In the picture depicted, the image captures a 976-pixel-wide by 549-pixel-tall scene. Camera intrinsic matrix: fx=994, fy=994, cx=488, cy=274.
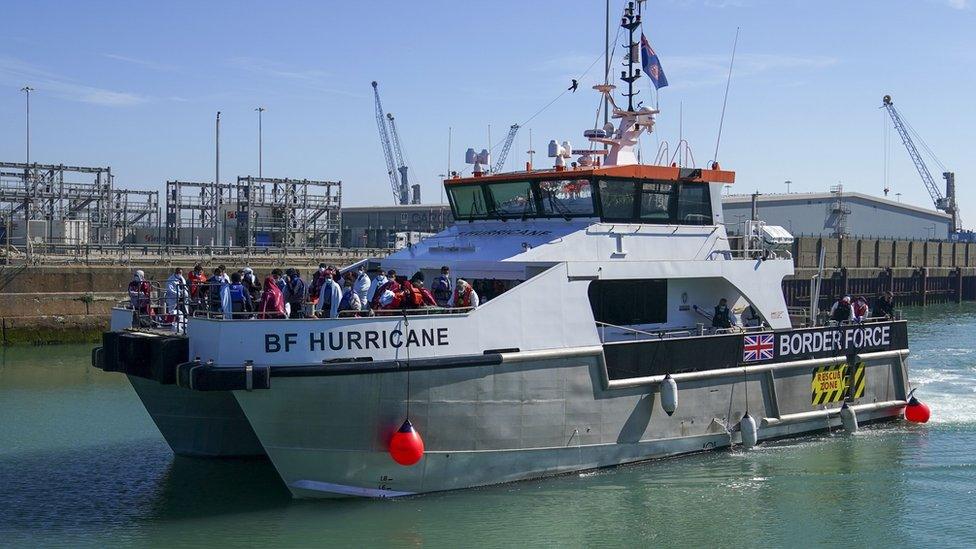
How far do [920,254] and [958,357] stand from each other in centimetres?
3167

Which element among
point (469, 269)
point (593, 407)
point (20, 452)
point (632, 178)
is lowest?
point (20, 452)

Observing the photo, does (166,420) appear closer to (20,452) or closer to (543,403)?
(20,452)

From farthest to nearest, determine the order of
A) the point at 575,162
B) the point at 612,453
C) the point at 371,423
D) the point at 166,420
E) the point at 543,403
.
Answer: the point at 575,162 → the point at 166,420 → the point at 612,453 → the point at 543,403 → the point at 371,423

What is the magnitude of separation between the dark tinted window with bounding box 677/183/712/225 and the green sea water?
355 cm

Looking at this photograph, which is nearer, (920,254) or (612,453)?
(612,453)

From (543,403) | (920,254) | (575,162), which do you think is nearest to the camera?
(543,403)

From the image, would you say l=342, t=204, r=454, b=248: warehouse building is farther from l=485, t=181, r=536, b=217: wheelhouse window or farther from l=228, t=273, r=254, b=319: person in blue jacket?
l=228, t=273, r=254, b=319: person in blue jacket

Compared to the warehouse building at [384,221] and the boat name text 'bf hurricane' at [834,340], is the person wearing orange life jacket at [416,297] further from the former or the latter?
the warehouse building at [384,221]

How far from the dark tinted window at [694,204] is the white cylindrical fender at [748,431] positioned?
3109 mm

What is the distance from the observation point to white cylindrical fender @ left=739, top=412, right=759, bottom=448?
1425cm

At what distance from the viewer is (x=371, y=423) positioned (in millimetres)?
11078

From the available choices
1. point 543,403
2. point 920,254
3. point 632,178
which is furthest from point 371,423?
point 920,254

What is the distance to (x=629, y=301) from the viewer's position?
14297mm

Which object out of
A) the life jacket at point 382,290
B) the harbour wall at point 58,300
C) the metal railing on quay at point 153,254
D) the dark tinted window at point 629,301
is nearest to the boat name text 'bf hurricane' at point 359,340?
the life jacket at point 382,290
